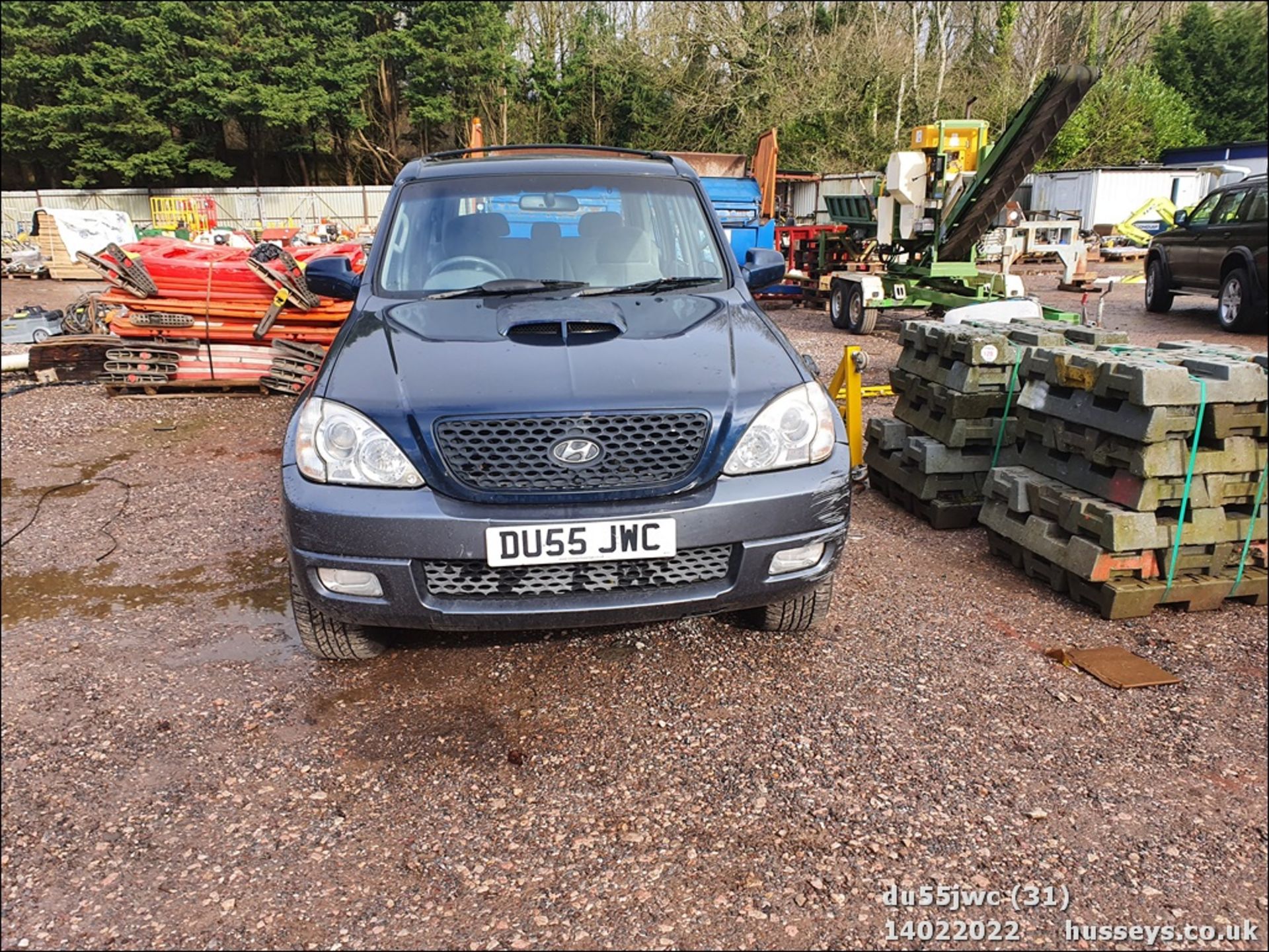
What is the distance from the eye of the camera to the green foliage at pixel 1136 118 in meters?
1.46

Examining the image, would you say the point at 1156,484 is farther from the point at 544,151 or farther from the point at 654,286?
the point at 544,151

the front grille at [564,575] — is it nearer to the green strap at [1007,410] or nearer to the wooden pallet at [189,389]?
the green strap at [1007,410]

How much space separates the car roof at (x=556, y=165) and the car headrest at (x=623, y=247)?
1.38 feet

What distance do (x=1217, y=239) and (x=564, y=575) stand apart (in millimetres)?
12898

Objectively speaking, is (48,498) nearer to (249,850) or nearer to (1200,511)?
(249,850)

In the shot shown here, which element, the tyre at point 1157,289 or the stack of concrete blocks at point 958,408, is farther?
the tyre at point 1157,289

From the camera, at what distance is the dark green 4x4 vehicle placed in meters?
11.3

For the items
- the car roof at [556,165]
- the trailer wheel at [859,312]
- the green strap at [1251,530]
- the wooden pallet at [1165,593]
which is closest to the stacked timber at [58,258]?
the trailer wheel at [859,312]

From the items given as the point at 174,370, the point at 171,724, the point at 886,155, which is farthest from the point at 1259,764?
the point at 886,155

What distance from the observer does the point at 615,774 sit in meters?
2.72

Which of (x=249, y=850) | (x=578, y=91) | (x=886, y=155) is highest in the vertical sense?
(x=578, y=91)

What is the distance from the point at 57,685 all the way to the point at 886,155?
97.8 ft

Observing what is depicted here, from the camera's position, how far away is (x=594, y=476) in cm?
279

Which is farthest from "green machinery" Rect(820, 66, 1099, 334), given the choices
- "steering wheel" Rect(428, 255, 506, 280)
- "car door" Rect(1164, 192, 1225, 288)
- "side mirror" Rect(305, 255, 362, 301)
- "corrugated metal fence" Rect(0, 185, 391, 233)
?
"corrugated metal fence" Rect(0, 185, 391, 233)
